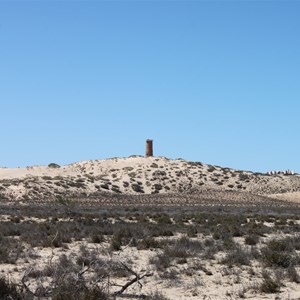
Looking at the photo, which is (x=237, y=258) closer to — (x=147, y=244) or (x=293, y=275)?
(x=293, y=275)

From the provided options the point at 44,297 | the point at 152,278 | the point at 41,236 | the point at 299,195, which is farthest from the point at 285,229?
the point at 299,195

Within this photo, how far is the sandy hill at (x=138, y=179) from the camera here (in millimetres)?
82562

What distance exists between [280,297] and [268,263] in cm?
439

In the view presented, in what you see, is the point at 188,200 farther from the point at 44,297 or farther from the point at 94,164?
the point at 44,297

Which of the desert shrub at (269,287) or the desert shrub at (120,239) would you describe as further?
the desert shrub at (120,239)

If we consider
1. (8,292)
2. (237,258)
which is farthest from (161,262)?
(8,292)

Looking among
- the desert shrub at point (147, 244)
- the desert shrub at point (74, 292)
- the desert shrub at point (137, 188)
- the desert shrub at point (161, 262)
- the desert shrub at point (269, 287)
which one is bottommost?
the desert shrub at point (269, 287)

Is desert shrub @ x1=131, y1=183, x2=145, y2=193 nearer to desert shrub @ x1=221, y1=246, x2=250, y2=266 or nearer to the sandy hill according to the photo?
the sandy hill

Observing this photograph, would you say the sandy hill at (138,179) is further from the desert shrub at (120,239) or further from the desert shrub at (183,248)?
the desert shrub at (183,248)

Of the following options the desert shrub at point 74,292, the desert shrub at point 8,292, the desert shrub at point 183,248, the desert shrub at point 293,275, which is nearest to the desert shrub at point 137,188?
the desert shrub at point 183,248

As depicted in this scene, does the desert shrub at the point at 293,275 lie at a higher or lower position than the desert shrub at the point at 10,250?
lower

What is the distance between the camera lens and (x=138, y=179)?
318 feet

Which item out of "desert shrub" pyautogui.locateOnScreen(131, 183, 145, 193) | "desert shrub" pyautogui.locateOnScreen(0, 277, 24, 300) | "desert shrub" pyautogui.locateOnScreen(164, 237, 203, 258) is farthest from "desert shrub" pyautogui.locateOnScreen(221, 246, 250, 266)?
"desert shrub" pyautogui.locateOnScreen(131, 183, 145, 193)

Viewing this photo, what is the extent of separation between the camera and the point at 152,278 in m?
16.3
